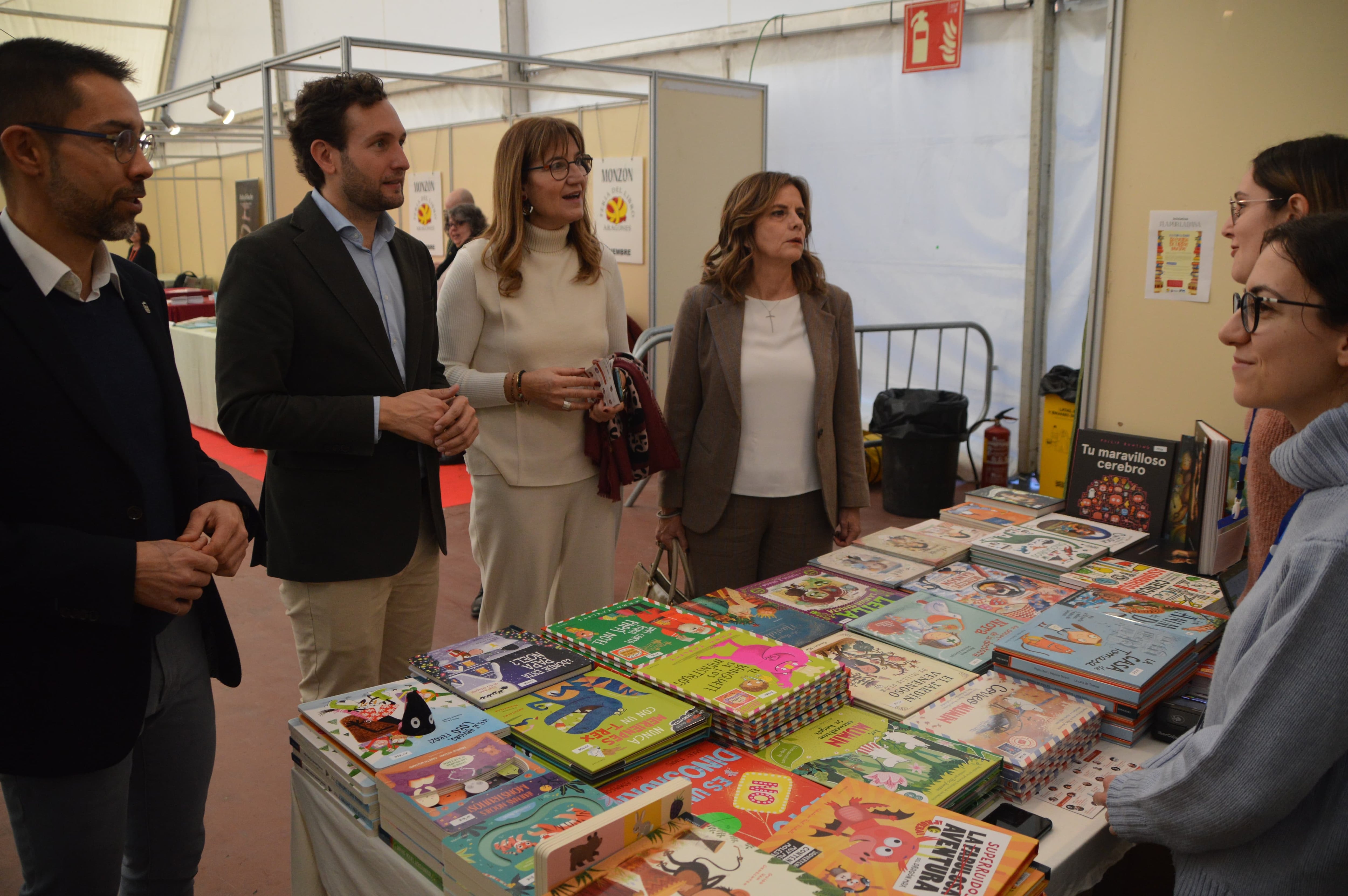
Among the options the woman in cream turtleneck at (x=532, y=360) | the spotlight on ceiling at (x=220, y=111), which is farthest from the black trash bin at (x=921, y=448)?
the spotlight on ceiling at (x=220, y=111)

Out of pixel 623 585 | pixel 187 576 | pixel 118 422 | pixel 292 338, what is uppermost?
pixel 292 338

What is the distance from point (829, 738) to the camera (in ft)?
4.78

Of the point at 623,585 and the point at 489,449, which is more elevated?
the point at 489,449

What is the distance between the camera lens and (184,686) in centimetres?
156

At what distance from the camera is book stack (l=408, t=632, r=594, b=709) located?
1531 mm

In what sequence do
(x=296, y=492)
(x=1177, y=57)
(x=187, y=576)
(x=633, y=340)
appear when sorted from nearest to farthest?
1. (x=187, y=576)
2. (x=296, y=492)
3. (x=1177, y=57)
4. (x=633, y=340)

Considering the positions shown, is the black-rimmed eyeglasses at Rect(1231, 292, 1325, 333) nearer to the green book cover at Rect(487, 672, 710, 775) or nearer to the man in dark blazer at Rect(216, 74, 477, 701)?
the green book cover at Rect(487, 672, 710, 775)

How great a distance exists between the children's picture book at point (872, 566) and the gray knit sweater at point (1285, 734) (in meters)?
0.95

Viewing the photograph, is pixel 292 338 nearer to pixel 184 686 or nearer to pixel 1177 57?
pixel 184 686

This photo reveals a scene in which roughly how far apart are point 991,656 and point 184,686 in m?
1.44

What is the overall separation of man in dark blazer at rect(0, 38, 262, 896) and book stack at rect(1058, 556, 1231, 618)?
1818mm

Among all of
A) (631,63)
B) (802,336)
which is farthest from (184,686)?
(631,63)

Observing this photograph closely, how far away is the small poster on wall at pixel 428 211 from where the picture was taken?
8.46 m

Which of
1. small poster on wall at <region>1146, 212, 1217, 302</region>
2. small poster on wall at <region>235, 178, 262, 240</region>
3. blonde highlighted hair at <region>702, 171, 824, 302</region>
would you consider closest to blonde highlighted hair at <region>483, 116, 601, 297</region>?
blonde highlighted hair at <region>702, 171, 824, 302</region>
